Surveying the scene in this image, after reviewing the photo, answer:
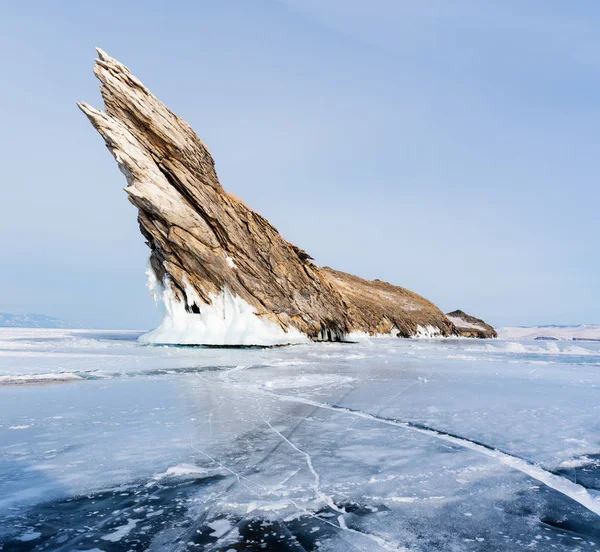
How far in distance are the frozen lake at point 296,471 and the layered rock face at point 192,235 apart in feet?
69.9

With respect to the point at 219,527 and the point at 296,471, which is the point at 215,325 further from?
the point at 219,527

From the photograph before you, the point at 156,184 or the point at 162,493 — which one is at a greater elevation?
the point at 156,184

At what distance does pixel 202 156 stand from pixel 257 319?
1259 cm

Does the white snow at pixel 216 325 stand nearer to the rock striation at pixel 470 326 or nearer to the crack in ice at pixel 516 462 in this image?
the crack in ice at pixel 516 462

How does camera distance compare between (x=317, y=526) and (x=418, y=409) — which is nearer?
(x=317, y=526)

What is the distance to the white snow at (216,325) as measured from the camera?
1180 inches

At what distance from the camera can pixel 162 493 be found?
3904 millimetres

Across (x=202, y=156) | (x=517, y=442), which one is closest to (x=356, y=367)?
(x=517, y=442)

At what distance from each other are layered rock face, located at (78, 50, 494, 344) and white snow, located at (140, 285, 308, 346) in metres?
0.07

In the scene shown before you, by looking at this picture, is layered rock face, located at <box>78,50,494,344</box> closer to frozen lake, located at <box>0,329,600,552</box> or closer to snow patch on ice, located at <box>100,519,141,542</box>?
frozen lake, located at <box>0,329,600,552</box>

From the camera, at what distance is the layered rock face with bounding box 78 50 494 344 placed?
28734 millimetres

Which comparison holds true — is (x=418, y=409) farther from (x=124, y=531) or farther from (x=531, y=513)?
(x=124, y=531)

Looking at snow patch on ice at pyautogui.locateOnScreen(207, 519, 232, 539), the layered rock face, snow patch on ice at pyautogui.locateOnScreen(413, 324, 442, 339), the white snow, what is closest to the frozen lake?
snow patch on ice at pyautogui.locateOnScreen(207, 519, 232, 539)

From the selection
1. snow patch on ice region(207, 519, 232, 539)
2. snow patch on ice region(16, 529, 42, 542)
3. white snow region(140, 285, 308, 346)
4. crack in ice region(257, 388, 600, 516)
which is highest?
white snow region(140, 285, 308, 346)
